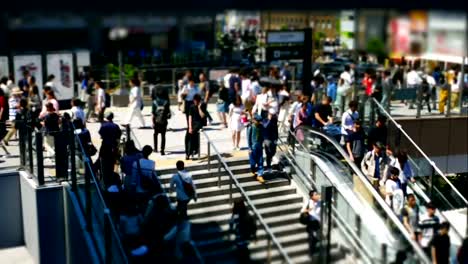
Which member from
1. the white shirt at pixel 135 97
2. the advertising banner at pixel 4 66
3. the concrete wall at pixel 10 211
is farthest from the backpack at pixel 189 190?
the advertising banner at pixel 4 66

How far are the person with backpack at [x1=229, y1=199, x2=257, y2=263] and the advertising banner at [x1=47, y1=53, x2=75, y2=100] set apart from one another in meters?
12.5

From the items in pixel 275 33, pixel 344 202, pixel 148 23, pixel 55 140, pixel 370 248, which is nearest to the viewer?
pixel 148 23

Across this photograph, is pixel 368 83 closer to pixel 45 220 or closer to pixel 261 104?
pixel 261 104

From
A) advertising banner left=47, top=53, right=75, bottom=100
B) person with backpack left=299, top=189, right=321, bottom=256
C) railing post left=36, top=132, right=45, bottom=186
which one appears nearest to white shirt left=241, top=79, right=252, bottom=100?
advertising banner left=47, top=53, right=75, bottom=100

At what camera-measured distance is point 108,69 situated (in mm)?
25375

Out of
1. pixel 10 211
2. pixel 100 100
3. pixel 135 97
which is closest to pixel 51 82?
pixel 100 100

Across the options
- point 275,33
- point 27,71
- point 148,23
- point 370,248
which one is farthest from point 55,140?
point 275,33

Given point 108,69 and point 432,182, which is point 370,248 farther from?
point 108,69

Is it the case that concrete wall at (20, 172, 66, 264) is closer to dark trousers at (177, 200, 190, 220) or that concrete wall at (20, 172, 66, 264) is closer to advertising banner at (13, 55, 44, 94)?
dark trousers at (177, 200, 190, 220)

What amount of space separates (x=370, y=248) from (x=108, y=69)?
1610cm

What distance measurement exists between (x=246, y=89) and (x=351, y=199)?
725 cm

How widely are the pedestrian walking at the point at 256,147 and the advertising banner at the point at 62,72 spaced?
10041mm

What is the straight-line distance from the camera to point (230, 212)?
13.5m

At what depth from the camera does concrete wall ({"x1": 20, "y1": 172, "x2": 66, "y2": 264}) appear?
13898 millimetres
